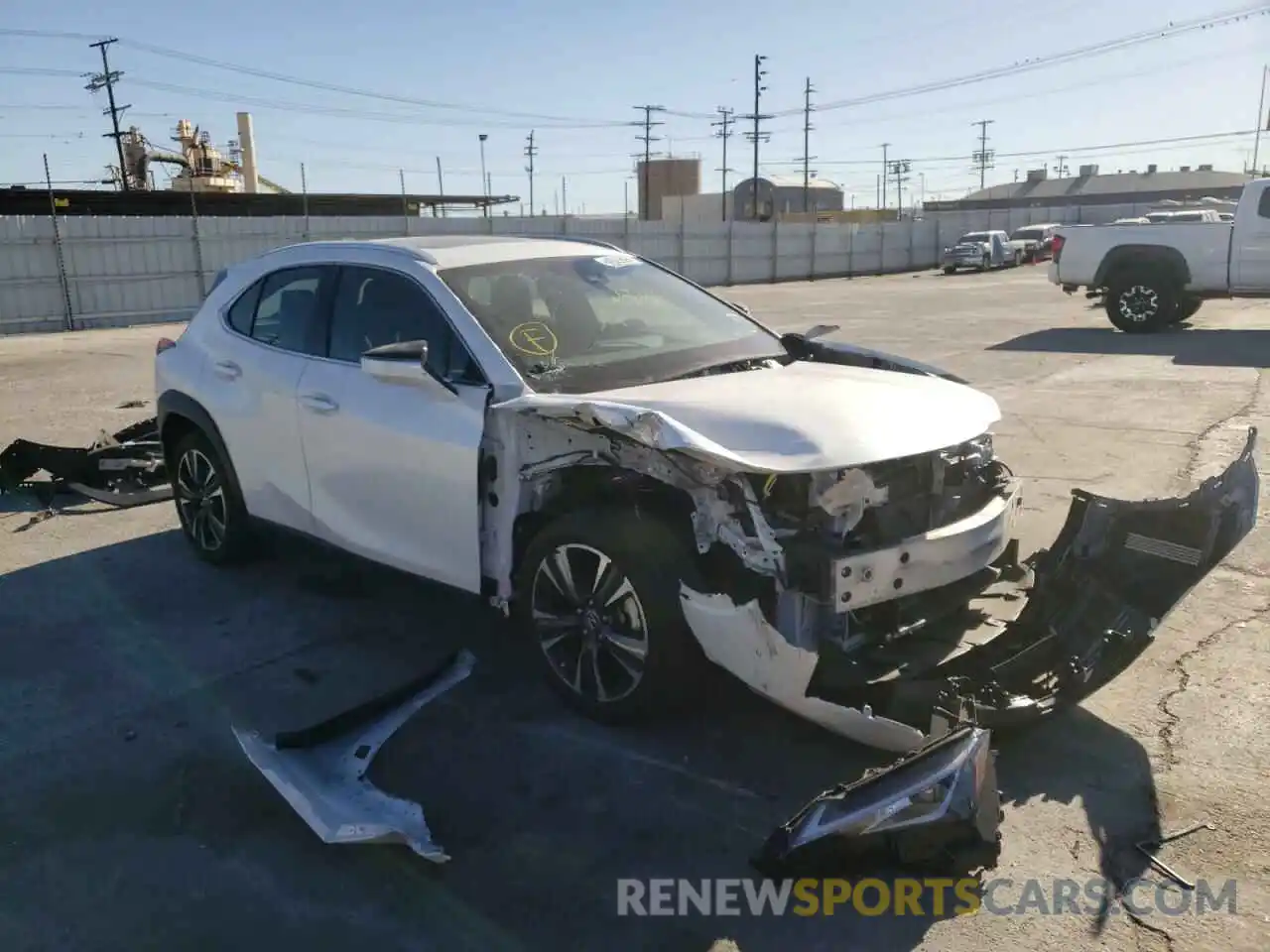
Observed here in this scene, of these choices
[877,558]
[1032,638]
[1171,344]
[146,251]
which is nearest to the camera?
[877,558]

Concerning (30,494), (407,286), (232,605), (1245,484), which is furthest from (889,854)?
(30,494)

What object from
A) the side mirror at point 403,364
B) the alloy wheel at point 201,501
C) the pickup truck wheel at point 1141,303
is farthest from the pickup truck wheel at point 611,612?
the pickup truck wheel at point 1141,303

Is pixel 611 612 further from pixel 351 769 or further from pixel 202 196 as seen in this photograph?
pixel 202 196

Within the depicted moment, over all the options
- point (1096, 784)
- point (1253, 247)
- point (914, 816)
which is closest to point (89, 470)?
point (914, 816)

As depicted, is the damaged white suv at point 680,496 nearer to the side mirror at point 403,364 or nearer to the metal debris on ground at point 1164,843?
the side mirror at point 403,364

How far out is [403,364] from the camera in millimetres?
3988

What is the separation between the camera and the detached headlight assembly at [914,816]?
9.00 feet

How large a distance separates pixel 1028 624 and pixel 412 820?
7.91ft

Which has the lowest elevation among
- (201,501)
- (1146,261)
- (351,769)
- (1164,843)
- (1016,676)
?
(1164,843)

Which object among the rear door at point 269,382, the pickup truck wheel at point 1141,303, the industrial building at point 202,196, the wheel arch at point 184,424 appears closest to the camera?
the rear door at point 269,382

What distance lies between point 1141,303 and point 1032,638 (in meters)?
13.9

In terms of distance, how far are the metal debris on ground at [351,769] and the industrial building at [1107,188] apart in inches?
3481

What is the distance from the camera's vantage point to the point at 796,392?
3.90 meters

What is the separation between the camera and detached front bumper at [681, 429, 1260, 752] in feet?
10.6
